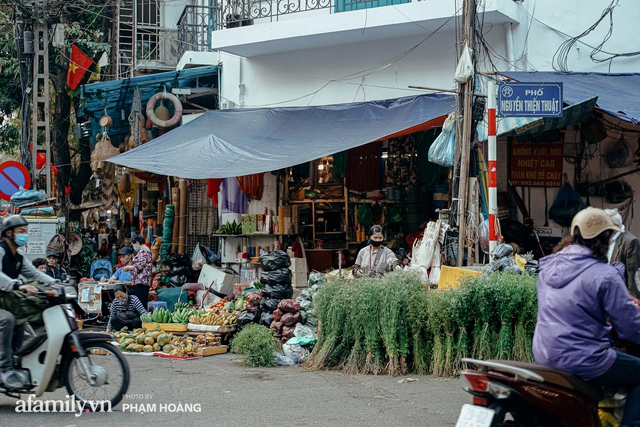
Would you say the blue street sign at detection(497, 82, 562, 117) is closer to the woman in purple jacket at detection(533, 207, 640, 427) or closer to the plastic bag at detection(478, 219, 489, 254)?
the plastic bag at detection(478, 219, 489, 254)

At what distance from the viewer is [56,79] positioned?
70.1 feet

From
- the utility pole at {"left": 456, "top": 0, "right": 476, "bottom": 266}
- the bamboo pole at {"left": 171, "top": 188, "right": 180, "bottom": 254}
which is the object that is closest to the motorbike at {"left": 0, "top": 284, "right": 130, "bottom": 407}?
the utility pole at {"left": 456, "top": 0, "right": 476, "bottom": 266}

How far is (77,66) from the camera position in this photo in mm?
19469

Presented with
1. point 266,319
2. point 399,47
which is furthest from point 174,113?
point 266,319

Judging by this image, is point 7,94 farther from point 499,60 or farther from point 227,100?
point 499,60

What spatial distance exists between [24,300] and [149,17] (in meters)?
14.8

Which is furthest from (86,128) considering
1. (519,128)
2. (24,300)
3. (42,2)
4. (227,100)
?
(24,300)

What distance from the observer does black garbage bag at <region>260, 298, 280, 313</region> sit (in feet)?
36.4

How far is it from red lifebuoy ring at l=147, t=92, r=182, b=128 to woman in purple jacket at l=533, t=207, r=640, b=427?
1244 cm

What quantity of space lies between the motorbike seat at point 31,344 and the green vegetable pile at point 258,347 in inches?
135

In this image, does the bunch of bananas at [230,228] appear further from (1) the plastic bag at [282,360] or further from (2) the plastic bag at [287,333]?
(1) the plastic bag at [282,360]

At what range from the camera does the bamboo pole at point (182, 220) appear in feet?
56.2

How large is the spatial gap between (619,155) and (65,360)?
32.3ft

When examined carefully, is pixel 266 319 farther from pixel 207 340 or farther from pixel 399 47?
pixel 399 47
